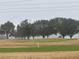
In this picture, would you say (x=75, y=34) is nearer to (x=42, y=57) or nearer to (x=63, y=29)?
(x=63, y=29)

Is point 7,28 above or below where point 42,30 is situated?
above

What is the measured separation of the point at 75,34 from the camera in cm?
14050

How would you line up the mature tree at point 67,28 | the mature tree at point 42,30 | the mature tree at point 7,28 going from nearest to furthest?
the mature tree at point 67,28 < the mature tree at point 42,30 < the mature tree at point 7,28

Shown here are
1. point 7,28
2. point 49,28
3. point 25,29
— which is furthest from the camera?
point 7,28

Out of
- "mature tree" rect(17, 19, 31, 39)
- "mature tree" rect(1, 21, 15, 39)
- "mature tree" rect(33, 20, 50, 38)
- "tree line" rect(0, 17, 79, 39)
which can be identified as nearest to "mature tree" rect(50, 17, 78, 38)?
"tree line" rect(0, 17, 79, 39)

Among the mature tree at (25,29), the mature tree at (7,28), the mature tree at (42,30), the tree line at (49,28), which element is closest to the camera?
the tree line at (49,28)

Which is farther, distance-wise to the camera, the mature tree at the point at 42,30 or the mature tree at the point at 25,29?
the mature tree at the point at 42,30

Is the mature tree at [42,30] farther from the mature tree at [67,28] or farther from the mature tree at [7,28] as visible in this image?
the mature tree at [7,28]

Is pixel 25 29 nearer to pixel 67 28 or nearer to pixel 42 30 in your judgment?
pixel 42 30

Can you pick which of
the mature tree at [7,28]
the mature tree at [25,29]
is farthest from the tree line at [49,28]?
the mature tree at [7,28]

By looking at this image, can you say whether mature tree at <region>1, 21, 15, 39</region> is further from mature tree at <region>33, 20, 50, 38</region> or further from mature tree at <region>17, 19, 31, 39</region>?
mature tree at <region>33, 20, 50, 38</region>

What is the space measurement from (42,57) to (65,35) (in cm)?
10786

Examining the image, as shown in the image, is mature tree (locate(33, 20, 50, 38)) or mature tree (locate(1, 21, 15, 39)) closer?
mature tree (locate(33, 20, 50, 38))

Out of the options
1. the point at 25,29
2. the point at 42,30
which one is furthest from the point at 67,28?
the point at 25,29
